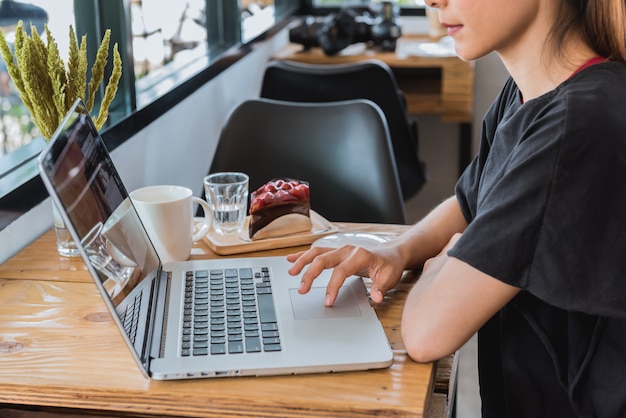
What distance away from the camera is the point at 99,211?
1.11 m

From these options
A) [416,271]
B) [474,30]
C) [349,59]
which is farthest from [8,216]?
[349,59]

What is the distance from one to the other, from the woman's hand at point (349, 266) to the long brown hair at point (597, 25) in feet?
1.26

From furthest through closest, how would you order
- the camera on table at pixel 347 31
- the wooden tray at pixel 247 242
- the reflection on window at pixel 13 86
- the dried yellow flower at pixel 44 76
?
the camera on table at pixel 347 31
the reflection on window at pixel 13 86
the wooden tray at pixel 247 242
the dried yellow flower at pixel 44 76

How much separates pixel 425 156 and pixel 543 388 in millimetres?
2985

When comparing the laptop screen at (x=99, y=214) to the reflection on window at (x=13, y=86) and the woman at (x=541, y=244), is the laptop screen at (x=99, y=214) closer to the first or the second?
the woman at (x=541, y=244)

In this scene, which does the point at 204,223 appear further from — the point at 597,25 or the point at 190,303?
the point at 597,25

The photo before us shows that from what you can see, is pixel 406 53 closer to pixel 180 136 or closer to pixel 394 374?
pixel 180 136

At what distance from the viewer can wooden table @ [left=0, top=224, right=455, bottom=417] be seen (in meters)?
0.97

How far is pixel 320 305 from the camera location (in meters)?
1.19

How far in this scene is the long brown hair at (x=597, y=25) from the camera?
3.53 feet

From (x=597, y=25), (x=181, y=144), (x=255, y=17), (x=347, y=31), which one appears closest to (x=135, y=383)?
(x=597, y=25)

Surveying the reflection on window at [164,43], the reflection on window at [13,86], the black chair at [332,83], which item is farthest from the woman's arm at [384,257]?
the black chair at [332,83]

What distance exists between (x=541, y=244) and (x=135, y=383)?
0.50 meters

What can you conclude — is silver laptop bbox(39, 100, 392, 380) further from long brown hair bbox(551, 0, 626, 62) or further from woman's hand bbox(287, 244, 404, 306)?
long brown hair bbox(551, 0, 626, 62)
